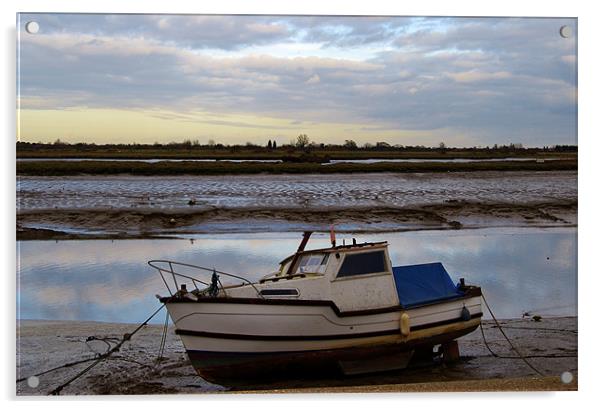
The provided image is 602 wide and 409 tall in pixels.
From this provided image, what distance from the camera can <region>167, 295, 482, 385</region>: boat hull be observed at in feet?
25.4

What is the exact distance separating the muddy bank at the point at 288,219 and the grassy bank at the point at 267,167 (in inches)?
14.4

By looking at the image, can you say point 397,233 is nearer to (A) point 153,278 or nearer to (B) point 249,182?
(B) point 249,182

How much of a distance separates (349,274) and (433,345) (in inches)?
47.2

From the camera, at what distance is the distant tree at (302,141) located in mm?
8391

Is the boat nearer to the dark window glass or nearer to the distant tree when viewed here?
the dark window glass

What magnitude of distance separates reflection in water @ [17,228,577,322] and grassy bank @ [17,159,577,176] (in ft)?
2.10

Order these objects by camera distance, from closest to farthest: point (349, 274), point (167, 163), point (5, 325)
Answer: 1. point (5, 325)
2. point (349, 274)
3. point (167, 163)

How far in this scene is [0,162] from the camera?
7.62m

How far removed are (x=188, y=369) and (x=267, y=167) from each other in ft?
6.95

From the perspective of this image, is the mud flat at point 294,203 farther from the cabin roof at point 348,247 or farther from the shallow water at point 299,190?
the cabin roof at point 348,247

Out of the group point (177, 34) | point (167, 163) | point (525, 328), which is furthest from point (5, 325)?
point (525, 328)

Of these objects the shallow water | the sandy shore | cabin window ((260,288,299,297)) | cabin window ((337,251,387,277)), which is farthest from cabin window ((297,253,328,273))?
the sandy shore

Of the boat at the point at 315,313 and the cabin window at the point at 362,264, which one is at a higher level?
the cabin window at the point at 362,264

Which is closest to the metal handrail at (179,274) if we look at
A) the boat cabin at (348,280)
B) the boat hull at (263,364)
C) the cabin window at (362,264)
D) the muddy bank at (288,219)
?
the boat cabin at (348,280)
